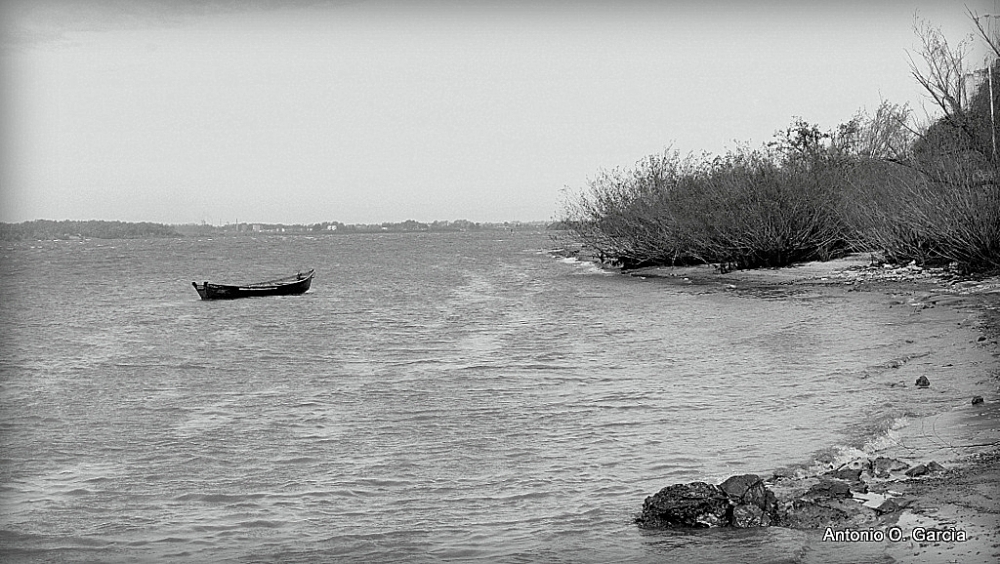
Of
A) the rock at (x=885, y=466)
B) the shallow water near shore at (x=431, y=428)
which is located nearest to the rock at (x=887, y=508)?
the shallow water near shore at (x=431, y=428)

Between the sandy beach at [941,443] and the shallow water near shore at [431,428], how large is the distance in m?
0.25

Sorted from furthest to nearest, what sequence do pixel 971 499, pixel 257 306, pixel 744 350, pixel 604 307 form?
pixel 257 306 → pixel 604 307 → pixel 744 350 → pixel 971 499

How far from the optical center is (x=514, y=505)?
31.0 ft

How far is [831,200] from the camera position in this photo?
41438 mm

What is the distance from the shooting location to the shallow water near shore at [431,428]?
28.4ft

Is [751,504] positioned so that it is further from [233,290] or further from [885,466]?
[233,290]

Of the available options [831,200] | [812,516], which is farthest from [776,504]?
[831,200]

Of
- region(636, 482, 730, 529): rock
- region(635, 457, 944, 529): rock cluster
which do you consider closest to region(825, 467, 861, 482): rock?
region(635, 457, 944, 529): rock cluster

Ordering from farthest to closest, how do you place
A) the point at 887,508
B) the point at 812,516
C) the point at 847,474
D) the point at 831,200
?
the point at 831,200
the point at 847,474
the point at 812,516
the point at 887,508

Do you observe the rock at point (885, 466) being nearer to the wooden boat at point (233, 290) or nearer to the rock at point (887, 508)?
the rock at point (887, 508)

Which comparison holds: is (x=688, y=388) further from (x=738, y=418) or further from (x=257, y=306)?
(x=257, y=306)

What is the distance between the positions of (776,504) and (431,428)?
253 inches

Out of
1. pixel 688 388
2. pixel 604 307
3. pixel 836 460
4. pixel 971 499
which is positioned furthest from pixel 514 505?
pixel 604 307

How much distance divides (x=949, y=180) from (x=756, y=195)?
1452 centimetres
